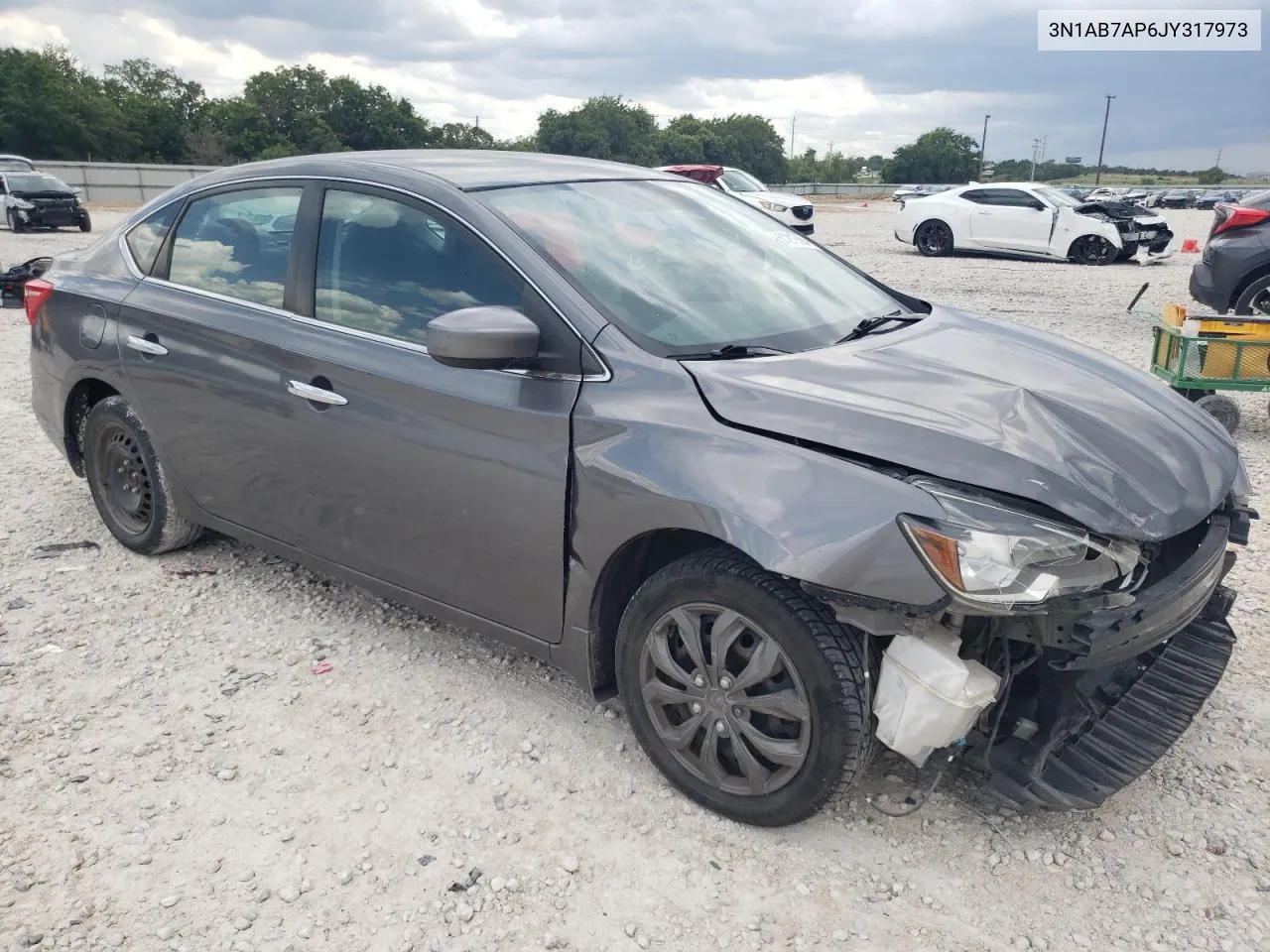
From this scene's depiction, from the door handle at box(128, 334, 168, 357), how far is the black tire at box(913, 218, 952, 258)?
1719cm

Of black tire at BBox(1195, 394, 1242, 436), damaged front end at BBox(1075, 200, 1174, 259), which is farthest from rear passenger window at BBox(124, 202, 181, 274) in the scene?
damaged front end at BBox(1075, 200, 1174, 259)

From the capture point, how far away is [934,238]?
62.5 ft

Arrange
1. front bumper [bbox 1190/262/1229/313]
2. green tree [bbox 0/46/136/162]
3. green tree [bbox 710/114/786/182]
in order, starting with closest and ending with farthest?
front bumper [bbox 1190/262/1229/313] → green tree [bbox 0/46/136/162] → green tree [bbox 710/114/786/182]

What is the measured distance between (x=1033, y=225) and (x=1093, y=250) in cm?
112

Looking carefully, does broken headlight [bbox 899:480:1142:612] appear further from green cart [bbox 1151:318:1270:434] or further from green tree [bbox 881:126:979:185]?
green tree [bbox 881:126:979:185]

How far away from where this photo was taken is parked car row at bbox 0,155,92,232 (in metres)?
21.5

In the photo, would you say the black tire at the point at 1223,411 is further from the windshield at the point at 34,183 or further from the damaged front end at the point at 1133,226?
the windshield at the point at 34,183

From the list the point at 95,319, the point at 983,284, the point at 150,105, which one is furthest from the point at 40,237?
the point at 150,105

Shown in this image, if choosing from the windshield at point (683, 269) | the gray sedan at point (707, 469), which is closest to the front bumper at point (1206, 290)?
the gray sedan at point (707, 469)

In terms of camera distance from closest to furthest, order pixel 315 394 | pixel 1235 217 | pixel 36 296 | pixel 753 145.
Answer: pixel 315 394, pixel 36 296, pixel 1235 217, pixel 753 145

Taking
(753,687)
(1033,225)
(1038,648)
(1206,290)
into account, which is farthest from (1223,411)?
(1033,225)

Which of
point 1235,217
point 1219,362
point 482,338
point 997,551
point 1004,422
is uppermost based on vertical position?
point 1235,217

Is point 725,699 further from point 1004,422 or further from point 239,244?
point 239,244

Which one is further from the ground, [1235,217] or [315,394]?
[1235,217]
